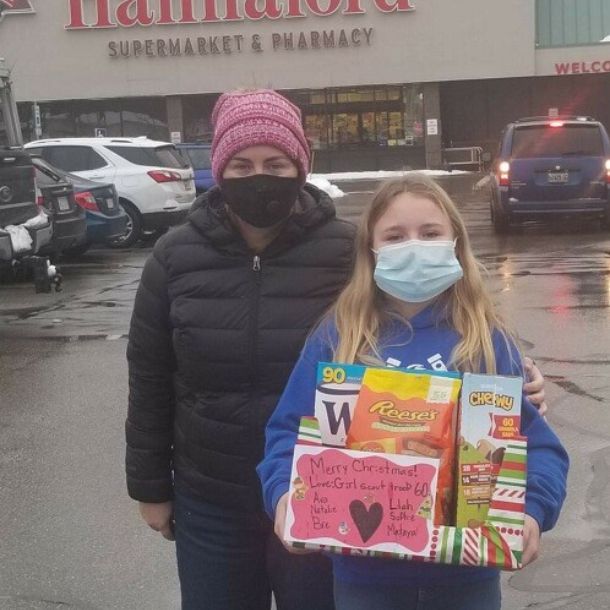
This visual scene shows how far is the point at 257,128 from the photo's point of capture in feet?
8.21

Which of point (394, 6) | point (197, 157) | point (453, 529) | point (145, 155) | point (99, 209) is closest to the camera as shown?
point (453, 529)

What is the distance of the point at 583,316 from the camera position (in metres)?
9.17

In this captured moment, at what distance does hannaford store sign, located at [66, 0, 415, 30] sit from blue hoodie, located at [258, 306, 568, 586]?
117 feet

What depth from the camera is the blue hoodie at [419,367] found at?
2148 millimetres

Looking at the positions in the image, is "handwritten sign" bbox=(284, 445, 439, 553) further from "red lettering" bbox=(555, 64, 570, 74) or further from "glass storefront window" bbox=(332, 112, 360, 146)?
"red lettering" bbox=(555, 64, 570, 74)

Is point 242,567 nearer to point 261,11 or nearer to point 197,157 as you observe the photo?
point 197,157

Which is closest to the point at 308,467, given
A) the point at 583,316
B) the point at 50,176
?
the point at 583,316

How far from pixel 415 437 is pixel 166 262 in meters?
0.90

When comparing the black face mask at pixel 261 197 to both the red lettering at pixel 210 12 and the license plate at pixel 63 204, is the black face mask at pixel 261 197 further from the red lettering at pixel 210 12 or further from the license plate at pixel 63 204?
the red lettering at pixel 210 12

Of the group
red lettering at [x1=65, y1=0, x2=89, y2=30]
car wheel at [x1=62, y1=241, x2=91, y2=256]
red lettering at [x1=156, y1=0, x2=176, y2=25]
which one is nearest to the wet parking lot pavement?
car wheel at [x1=62, y1=241, x2=91, y2=256]

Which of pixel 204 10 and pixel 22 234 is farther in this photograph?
pixel 204 10

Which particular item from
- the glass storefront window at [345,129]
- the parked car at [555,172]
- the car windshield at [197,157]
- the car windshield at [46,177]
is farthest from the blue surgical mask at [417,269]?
the glass storefront window at [345,129]

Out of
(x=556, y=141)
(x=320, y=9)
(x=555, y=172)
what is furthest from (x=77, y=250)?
(x=320, y=9)

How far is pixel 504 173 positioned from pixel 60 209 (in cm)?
690
